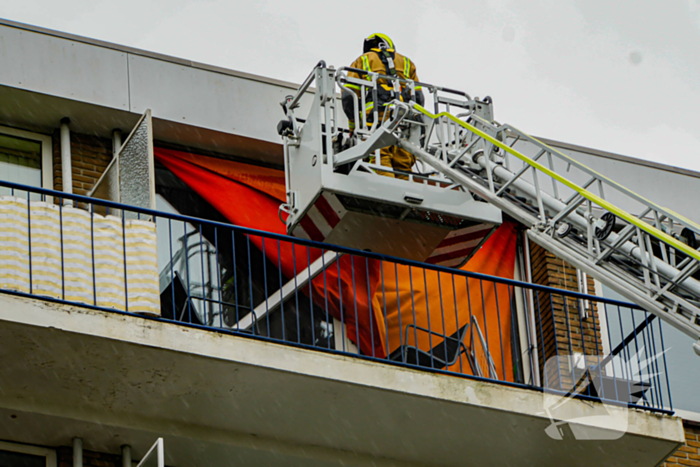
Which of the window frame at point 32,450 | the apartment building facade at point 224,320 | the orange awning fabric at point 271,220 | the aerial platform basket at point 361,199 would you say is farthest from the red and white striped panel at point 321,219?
the window frame at point 32,450

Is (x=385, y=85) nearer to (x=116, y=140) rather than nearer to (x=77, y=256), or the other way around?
(x=116, y=140)

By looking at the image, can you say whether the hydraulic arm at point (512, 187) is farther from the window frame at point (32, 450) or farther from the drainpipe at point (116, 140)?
the window frame at point (32, 450)

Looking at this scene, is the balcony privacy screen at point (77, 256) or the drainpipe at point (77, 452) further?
the drainpipe at point (77, 452)

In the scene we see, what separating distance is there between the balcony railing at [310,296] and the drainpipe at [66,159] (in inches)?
9.7

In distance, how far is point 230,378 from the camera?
9633mm

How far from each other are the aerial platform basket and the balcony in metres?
0.57

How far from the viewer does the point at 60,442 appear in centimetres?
996

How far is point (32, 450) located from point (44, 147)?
12.0ft

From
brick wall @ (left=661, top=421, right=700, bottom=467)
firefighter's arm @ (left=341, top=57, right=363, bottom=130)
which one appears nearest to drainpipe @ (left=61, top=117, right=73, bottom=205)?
firefighter's arm @ (left=341, top=57, right=363, bottom=130)

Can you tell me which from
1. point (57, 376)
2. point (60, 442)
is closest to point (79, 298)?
point (57, 376)

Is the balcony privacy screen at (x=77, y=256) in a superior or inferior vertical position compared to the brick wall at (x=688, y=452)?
superior

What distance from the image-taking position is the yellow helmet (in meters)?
12.0

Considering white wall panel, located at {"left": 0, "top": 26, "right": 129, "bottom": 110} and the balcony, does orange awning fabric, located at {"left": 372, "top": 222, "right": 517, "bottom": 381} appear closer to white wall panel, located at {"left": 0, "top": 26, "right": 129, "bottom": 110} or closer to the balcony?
the balcony

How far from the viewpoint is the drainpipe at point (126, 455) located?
9.97 metres
